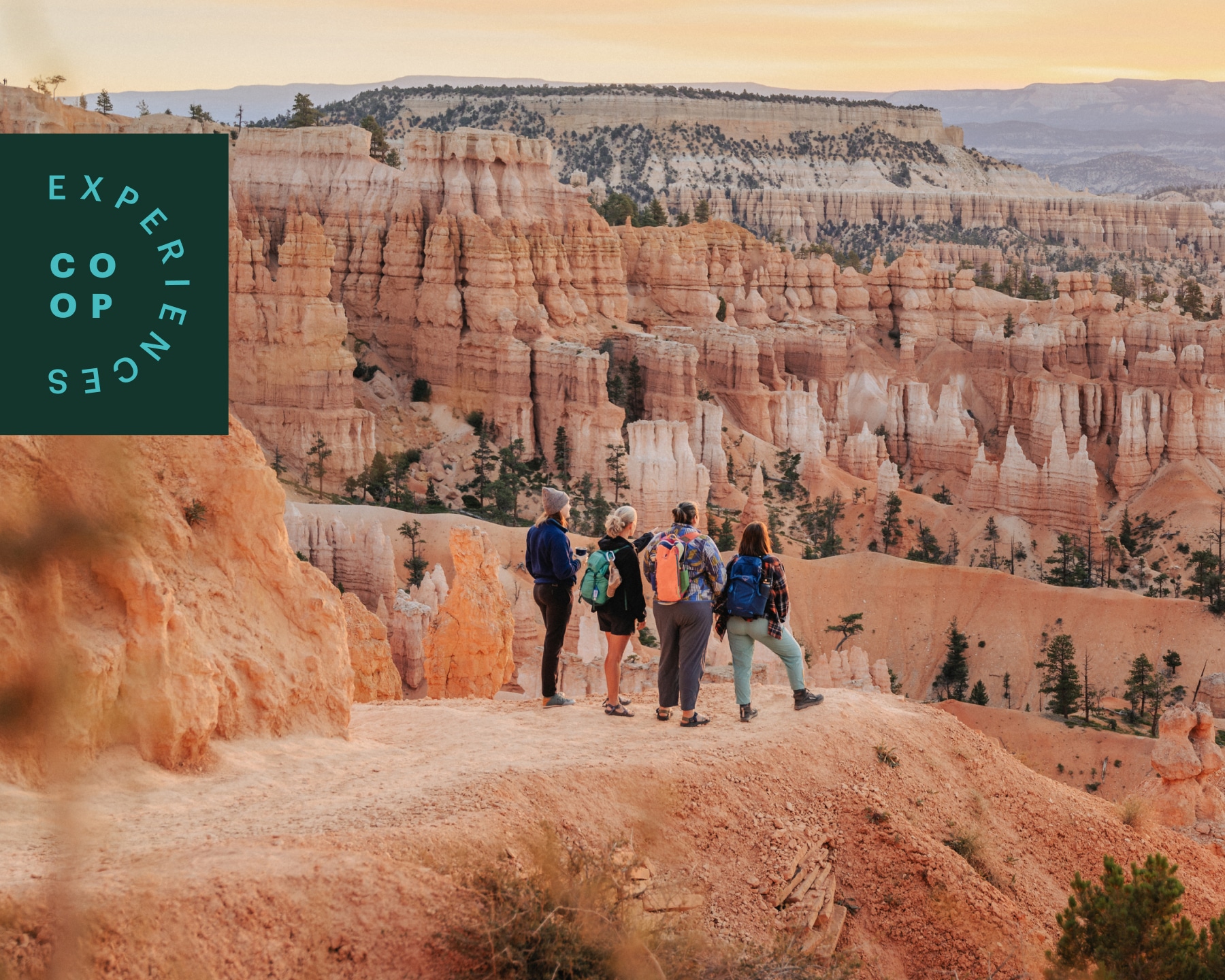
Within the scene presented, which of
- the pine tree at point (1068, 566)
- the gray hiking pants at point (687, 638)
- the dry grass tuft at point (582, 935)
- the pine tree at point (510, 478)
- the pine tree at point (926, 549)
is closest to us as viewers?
the dry grass tuft at point (582, 935)

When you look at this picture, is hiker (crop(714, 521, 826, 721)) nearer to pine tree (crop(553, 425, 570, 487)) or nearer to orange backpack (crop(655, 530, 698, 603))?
orange backpack (crop(655, 530, 698, 603))

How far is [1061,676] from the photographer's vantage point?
36.0 metres

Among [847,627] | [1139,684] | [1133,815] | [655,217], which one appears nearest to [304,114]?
[655,217]

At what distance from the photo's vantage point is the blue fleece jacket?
38.9ft

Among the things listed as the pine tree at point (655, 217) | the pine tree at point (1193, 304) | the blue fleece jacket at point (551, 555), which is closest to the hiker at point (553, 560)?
the blue fleece jacket at point (551, 555)

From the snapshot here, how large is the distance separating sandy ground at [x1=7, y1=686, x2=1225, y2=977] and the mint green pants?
40 cm

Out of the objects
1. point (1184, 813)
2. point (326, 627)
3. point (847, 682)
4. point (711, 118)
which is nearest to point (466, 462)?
point (847, 682)

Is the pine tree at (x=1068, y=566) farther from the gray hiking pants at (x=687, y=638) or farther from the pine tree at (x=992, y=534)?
the gray hiking pants at (x=687, y=638)

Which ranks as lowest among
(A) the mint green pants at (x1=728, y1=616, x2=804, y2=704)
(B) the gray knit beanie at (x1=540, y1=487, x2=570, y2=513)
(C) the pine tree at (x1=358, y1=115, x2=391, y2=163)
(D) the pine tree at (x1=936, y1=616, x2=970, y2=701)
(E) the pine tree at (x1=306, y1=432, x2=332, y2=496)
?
(D) the pine tree at (x1=936, y1=616, x2=970, y2=701)

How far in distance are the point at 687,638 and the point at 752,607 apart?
2.05 feet

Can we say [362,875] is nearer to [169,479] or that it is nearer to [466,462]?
[169,479]

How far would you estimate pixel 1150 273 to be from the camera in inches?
5044

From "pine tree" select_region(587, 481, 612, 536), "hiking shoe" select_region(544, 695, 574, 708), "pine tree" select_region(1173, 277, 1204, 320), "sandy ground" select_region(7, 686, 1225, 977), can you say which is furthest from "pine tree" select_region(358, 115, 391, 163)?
"sandy ground" select_region(7, 686, 1225, 977)

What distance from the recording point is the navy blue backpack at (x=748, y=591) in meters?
11.8
